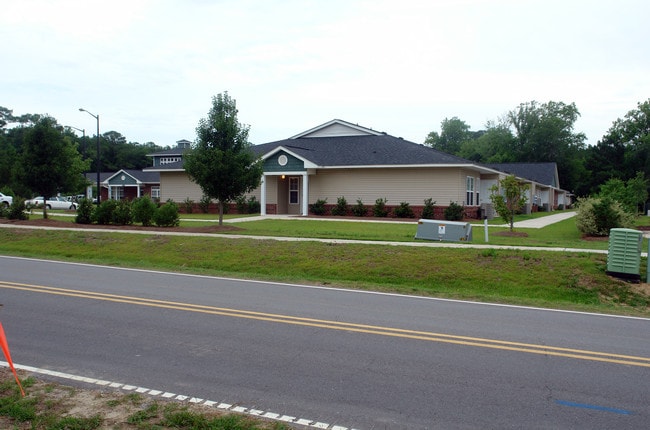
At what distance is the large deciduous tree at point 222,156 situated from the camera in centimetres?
2111

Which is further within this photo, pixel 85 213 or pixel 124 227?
pixel 85 213

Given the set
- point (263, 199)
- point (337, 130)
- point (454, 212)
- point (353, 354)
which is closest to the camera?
point (353, 354)

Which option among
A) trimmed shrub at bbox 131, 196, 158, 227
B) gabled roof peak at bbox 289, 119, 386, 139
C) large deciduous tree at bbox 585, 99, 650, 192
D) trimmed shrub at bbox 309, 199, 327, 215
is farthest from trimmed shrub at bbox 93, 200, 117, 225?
large deciduous tree at bbox 585, 99, 650, 192

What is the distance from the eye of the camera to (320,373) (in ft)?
18.6

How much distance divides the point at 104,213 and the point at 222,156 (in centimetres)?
669

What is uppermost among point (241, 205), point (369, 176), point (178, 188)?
point (369, 176)

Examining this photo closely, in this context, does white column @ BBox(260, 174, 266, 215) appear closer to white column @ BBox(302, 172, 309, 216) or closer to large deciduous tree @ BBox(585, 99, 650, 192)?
white column @ BBox(302, 172, 309, 216)

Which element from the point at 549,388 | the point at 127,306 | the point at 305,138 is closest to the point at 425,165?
the point at 305,138

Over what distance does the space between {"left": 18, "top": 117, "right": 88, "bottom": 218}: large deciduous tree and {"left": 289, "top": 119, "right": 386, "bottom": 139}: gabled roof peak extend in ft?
62.0

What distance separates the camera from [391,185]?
105 feet

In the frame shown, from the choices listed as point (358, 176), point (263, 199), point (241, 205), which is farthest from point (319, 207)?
point (241, 205)

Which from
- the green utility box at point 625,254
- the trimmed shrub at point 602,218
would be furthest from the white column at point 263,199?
the green utility box at point 625,254

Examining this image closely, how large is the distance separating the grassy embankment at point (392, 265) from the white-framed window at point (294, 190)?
630 inches

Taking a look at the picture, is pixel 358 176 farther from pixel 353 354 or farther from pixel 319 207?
pixel 353 354
